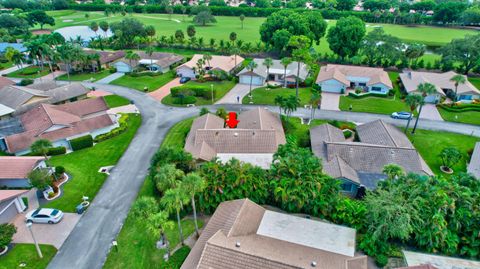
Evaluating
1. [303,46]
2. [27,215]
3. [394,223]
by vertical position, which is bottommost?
[27,215]

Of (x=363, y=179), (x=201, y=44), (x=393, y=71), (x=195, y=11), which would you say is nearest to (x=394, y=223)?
(x=363, y=179)

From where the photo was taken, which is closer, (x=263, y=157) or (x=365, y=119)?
(x=263, y=157)

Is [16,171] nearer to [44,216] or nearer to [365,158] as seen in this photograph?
[44,216]

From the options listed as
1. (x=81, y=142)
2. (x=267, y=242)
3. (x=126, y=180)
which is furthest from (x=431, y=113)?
(x=81, y=142)

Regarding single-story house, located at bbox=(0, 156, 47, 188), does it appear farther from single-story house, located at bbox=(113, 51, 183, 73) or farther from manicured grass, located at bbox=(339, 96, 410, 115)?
manicured grass, located at bbox=(339, 96, 410, 115)

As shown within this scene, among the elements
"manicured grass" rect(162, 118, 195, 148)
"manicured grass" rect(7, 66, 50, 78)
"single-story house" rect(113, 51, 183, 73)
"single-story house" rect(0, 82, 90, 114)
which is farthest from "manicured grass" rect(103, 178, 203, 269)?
"manicured grass" rect(7, 66, 50, 78)

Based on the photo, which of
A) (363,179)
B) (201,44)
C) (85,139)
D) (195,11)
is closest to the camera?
(363,179)

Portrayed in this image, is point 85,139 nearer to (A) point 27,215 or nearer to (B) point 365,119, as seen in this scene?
(A) point 27,215
